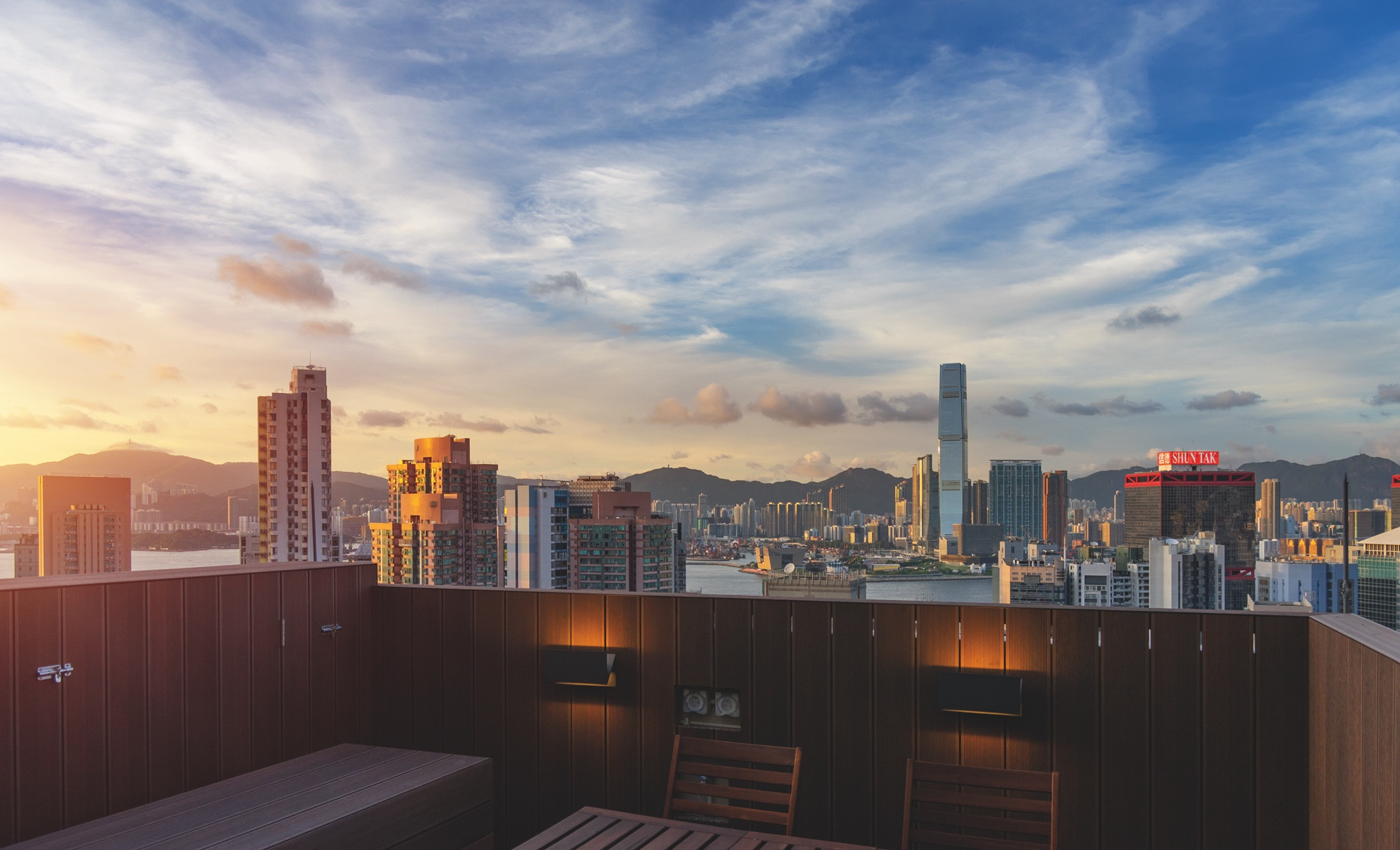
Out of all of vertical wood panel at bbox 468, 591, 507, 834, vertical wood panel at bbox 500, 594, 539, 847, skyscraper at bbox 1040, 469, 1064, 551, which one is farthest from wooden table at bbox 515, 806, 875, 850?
skyscraper at bbox 1040, 469, 1064, 551

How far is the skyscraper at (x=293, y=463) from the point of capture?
8.73 metres

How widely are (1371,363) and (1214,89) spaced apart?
15.3ft

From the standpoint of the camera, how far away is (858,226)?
38.0 ft

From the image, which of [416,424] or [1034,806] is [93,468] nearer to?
[416,424]

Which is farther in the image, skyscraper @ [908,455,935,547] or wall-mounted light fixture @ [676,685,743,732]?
skyscraper @ [908,455,935,547]

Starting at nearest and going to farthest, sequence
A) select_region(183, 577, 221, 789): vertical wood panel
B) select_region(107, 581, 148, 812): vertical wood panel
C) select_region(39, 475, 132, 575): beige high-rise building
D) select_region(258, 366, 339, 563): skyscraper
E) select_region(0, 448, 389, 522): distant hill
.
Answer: select_region(107, 581, 148, 812): vertical wood panel < select_region(183, 577, 221, 789): vertical wood panel < select_region(39, 475, 132, 575): beige high-rise building < select_region(0, 448, 389, 522): distant hill < select_region(258, 366, 339, 563): skyscraper

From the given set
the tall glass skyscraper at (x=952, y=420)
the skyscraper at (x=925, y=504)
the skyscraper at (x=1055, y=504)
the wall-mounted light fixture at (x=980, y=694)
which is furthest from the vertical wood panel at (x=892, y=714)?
the tall glass skyscraper at (x=952, y=420)

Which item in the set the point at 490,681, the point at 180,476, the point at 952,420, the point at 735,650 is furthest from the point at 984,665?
the point at 952,420

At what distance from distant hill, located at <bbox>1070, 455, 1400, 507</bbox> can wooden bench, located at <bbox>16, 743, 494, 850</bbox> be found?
7111 mm

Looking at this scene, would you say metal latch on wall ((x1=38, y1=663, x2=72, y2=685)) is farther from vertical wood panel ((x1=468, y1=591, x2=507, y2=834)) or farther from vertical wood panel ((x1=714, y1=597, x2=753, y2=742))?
vertical wood panel ((x1=714, y1=597, x2=753, y2=742))

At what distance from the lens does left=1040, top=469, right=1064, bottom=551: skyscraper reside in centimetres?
1084

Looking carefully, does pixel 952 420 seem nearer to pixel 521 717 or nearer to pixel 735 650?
pixel 735 650

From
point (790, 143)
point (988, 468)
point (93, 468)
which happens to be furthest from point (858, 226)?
point (93, 468)

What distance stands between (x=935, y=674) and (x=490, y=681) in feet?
6.45
